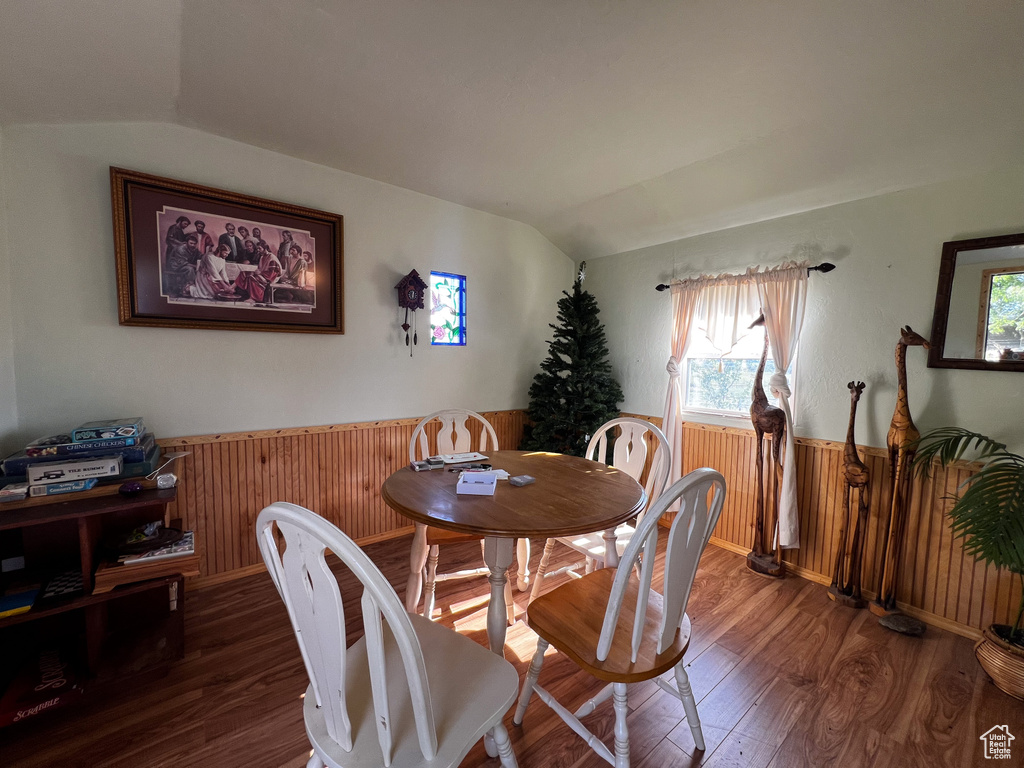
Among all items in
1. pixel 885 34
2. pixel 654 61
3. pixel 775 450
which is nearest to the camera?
pixel 885 34

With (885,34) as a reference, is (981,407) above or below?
below

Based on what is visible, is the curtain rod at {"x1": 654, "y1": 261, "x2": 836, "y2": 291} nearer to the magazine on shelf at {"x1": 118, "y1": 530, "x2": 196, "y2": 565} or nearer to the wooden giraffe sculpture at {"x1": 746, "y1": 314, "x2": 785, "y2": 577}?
the wooden giraffe sculpture at {"x1": 746, "y1": 314, "x2": 785, "y2": 577}

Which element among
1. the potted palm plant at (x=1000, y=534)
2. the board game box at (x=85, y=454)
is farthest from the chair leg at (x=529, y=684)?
the board game box at (x=85, y=454)

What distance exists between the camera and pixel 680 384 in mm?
3199

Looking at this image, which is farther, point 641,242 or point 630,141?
point 641,242

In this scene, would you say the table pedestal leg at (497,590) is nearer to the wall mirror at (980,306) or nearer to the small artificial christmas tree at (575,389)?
the small artificial christmas tree at (575,389)

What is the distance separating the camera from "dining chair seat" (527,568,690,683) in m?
1.10

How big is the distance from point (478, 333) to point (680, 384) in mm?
1677

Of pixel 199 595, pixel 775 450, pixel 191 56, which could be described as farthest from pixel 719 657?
pixel 191 56

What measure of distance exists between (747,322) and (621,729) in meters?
2.52

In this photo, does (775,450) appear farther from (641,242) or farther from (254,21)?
(254,21)

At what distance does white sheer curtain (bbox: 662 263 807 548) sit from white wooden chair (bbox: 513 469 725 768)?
166cm

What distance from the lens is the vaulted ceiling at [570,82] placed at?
1.38 meters

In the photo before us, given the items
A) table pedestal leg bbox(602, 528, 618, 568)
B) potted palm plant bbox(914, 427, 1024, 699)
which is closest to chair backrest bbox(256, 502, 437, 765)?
table pedestal leg bbox(602, 528, 618, 568)
